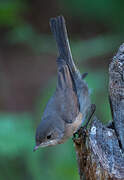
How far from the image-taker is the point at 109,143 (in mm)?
3566

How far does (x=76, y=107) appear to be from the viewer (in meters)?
5.27

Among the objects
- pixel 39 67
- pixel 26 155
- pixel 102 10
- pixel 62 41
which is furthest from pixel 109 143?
pixel 39 67

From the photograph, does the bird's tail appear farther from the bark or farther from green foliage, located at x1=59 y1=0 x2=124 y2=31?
green foliage, located at x1=59 y1=0 x2=124 y2=31

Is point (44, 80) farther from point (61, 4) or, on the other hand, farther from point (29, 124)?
point (29, 124)

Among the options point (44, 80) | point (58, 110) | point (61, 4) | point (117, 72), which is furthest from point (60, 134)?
point (61, 4)

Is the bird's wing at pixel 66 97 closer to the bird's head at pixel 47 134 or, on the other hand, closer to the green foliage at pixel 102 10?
the bird's head at pixel 47 134

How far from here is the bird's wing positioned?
522 centimetres

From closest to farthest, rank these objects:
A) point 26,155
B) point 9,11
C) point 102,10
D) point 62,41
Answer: point 62,41 < point 26,155 < point 9,11 < point 102,10

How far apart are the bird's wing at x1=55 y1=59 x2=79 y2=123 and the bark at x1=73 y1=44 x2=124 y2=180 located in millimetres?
1291

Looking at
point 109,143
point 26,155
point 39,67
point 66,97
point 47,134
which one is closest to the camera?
point 109,143

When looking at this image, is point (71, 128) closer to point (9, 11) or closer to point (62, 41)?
point (62, 41)

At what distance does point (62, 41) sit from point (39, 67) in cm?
519

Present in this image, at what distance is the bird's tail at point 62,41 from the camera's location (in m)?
5.41

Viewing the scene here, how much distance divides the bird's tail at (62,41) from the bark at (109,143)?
172 cm
